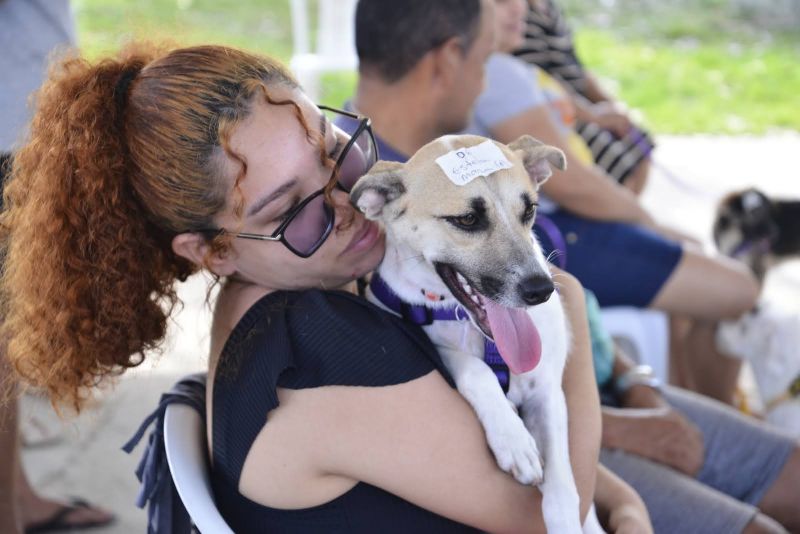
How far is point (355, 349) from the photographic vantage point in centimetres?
151

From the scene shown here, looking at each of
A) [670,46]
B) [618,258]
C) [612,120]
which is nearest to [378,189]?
[618,258]

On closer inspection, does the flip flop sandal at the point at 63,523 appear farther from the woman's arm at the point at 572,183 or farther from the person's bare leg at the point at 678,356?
the person's bare leg at the point at 678,356

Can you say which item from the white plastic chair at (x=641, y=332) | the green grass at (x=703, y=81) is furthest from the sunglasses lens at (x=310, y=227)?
the green grass at (x=703, y=81)

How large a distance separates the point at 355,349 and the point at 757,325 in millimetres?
2141

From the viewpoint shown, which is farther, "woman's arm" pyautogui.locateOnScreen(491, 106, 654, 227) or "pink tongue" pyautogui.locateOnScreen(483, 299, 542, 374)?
"woman's arm" pyautogui.locateOnScreen(491, 106, 654, 227)

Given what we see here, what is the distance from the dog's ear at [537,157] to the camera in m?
1.89

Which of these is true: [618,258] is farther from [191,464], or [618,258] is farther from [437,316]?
[191,464]

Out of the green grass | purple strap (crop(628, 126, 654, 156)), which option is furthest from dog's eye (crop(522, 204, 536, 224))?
the green grass

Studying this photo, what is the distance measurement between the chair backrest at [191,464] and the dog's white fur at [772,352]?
197cm

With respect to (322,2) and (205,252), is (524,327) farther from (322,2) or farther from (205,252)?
(322,2)

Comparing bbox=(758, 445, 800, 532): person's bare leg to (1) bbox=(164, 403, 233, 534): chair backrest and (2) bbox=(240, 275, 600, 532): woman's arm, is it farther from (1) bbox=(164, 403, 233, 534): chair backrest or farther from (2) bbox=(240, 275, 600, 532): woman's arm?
(1) bbox=(164, 403, 233, 534): chair backrest

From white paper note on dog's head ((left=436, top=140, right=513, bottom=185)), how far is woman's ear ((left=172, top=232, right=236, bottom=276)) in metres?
0.46

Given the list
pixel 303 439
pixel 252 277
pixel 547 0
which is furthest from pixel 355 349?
pixel 547 0

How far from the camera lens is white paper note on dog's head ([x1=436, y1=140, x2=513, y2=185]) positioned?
171 centimetres
